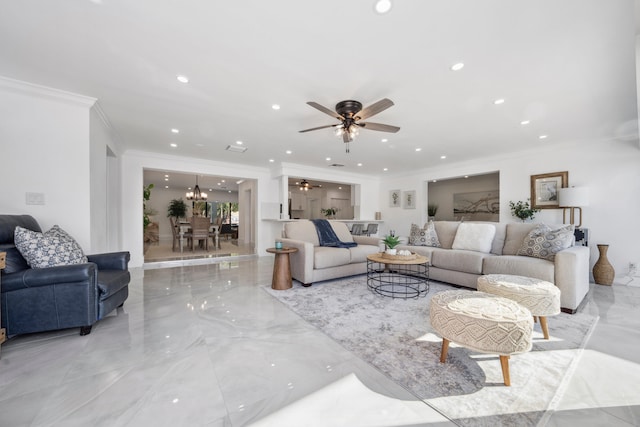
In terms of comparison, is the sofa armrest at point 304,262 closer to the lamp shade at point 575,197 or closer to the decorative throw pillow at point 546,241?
the decorative throw pillow at point 546,241

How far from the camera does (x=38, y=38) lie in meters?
2.02

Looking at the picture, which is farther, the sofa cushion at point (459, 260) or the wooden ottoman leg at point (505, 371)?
the sofa cushion at point (459, 260)

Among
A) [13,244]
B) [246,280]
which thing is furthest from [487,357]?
[13,244]

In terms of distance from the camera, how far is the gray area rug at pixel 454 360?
53.7 inches

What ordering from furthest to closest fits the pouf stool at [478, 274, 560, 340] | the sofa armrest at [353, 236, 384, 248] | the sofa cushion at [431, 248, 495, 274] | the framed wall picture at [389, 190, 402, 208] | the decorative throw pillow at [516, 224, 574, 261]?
1. the framed wall picture at [389, 190, 402, 208]
2. the sofa armrest at [353, 236, 384, 248]
3. the sofa cushion at [431, 248, 495, 274]
4. the decorative throw pillow at [516, 224, 574, 261]
5. the pouf stool at [478, 274, 560, 340]

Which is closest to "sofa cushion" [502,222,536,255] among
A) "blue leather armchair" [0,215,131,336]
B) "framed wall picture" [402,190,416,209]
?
"framed wall picture" [402,190,416,209]

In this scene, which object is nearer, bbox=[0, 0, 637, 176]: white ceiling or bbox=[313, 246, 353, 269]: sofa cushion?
bbox=[0, 0, 637, 176]: white ceiling

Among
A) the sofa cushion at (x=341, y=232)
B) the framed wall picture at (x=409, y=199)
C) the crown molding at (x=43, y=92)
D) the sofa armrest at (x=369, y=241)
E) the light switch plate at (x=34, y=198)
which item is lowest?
the sofa armrest at (x=369, y=241)

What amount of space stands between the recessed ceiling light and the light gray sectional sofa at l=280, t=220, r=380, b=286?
9.01 ft

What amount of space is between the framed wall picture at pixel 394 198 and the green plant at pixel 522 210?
308cm

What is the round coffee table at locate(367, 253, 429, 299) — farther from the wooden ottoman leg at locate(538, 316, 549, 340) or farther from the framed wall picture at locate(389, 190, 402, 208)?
the framed wall picture at locate(389, 190, 402, 208)

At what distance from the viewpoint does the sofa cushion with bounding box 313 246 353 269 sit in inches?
148

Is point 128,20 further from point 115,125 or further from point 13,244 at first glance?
point 115,125

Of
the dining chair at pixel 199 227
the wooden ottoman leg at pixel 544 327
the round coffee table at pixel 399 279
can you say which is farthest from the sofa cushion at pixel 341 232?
the dining chair at pixel 199 227
